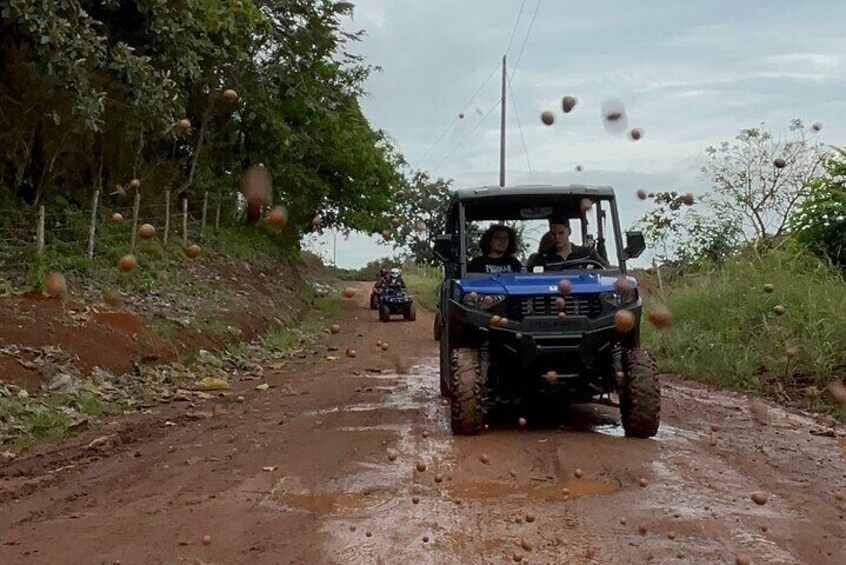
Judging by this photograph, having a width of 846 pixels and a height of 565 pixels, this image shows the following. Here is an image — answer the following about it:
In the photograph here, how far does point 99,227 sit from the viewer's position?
17.6 m

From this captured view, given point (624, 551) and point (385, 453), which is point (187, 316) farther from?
point (624, 551)

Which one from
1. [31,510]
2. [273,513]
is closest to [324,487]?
[273,513]

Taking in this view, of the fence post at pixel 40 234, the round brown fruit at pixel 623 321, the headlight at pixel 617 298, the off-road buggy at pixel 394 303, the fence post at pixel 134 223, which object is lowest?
the round brown fruit at pixel 623 321

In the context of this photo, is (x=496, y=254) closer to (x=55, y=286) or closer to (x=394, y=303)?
(x=55, y=286)

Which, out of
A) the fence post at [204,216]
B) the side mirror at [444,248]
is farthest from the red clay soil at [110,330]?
the fence post at [204,216]

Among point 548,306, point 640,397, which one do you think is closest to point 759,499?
point 640,397

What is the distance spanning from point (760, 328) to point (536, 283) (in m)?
6.00

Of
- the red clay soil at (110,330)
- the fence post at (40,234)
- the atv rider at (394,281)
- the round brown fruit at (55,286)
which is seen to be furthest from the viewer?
the atv rider at (394,281)

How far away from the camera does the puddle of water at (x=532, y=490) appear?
237 inches

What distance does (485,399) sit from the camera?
804 cm

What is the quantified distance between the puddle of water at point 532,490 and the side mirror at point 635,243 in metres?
2.60

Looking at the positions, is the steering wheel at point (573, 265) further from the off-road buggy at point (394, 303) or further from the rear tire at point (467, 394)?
the off-road buggy at point (394, 303)

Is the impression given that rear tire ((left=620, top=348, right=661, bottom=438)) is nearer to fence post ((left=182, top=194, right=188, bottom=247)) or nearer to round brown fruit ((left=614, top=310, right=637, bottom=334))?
round brown fruit ((left=614, top=310, right=637, bottom=334))

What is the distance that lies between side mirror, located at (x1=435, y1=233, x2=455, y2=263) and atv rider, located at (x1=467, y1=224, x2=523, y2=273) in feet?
0.64
